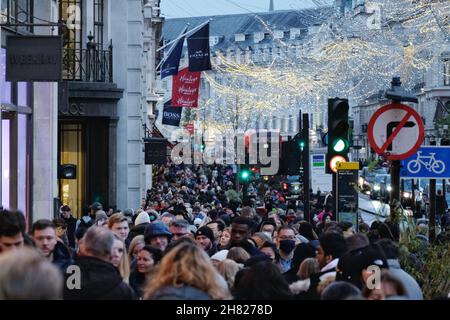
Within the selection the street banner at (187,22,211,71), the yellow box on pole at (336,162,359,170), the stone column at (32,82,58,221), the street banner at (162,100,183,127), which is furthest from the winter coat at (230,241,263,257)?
the street banner at (162,100,183,127)

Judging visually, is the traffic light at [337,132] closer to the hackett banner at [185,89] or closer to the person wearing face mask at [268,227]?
the person wearing face mask at [268,227]

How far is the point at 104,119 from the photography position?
33156mm

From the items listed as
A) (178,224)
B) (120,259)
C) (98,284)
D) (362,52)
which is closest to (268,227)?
(178,224)

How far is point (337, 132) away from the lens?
15.5 m

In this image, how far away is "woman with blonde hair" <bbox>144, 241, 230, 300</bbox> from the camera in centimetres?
686

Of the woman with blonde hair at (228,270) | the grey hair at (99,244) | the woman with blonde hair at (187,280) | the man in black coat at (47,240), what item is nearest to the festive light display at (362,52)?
the man in black coat at (47,240)

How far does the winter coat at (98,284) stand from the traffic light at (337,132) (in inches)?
282

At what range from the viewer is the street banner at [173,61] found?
40.3 m

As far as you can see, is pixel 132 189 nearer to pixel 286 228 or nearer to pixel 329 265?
pixel 286 228

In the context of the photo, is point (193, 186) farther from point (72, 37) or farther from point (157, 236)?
point (157, 236)

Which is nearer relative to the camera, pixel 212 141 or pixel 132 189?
pixel 132 189

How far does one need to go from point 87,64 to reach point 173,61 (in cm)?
896
